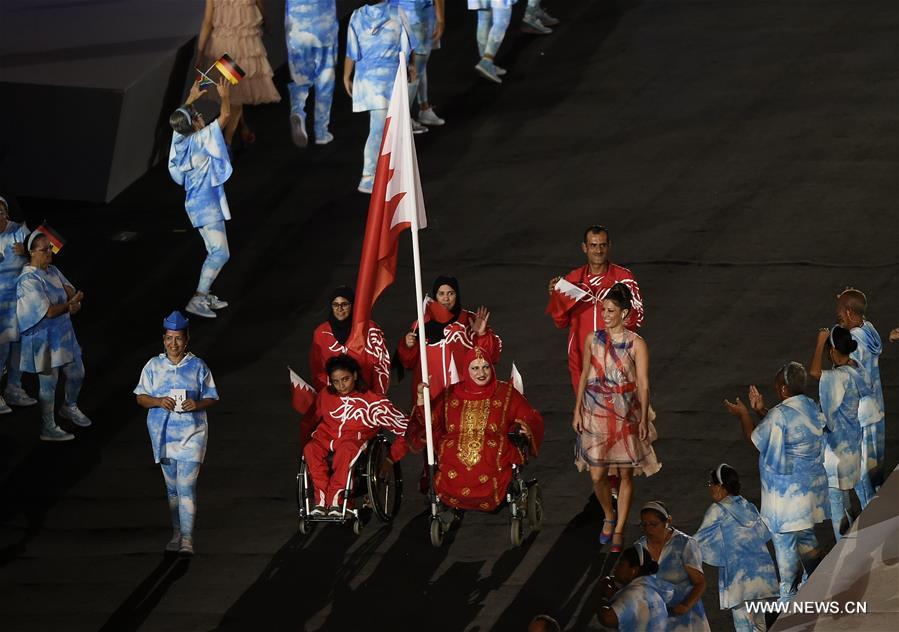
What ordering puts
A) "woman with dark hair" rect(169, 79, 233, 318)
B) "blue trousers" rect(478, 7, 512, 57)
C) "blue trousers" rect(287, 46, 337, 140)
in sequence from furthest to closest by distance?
"blue trousers" rect(478, 7, 512, 57) < "blue trousers" rect(287, 46, 337, 140) < "woman with dark hair" rect(169, 79, 233, 318)

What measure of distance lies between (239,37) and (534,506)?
7.29 meters

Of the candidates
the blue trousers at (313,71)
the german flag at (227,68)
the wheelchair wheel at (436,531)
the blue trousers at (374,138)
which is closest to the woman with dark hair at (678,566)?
the wheelchair wheel at (436,531)

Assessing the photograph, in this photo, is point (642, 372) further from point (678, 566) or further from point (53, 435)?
point (53, 435)

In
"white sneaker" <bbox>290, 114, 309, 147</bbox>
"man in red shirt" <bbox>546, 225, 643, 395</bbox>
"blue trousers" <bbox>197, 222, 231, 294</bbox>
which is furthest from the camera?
"white sneaker" <bbox>290, 114, 309, 147</bbox>

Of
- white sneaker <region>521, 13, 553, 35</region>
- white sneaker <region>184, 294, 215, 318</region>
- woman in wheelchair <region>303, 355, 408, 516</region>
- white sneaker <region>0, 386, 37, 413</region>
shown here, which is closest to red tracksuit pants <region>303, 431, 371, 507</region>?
woman in wheelchair <region>303, 355, 408, 516</region>

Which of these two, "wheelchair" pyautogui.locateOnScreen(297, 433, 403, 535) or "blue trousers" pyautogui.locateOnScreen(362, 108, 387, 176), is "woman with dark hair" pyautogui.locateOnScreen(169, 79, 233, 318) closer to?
"blue trousers" pyautogui.locateOnScreen(362, 108, 387, 176)

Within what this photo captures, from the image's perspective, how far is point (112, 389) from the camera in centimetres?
1389

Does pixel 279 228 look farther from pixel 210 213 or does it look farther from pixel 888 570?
pixel 888 570

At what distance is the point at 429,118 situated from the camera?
17.7m

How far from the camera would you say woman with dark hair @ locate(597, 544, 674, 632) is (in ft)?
29.8

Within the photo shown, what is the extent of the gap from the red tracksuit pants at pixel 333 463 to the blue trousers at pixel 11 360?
114 inches

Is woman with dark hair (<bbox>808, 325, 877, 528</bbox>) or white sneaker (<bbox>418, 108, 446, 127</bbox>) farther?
white sneaker (<bbox>418, 108, 446, 127</bbox>)

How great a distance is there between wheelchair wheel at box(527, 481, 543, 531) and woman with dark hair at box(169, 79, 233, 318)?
4113 millimetres

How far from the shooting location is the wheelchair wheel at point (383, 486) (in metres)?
11.3
